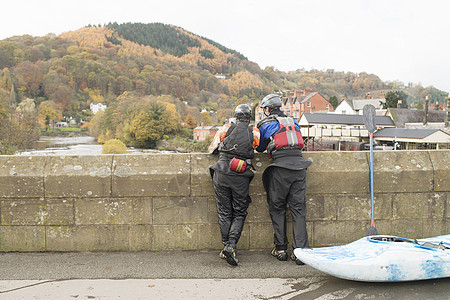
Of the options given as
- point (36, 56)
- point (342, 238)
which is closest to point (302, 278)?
point (342, 238)

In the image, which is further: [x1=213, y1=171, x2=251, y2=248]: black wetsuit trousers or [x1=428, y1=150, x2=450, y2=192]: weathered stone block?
[x1=428, y1=150, x2=450, y2=192]: weathered stone block

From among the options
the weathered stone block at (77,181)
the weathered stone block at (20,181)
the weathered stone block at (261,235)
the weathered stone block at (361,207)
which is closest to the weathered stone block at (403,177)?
the weathered stone block at (361,207)

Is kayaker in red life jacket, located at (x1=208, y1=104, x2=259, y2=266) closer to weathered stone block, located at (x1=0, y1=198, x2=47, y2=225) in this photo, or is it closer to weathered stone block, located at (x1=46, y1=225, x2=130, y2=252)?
weathered stone block, located at (x1=46, y1=225, x2=130, y2=252)

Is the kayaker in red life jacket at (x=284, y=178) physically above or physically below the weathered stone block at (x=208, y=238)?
above

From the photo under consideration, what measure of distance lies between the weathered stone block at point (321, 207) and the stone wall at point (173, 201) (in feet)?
0.04

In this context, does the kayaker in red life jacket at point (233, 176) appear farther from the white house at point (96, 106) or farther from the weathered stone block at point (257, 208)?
the white house at point (96, 106)

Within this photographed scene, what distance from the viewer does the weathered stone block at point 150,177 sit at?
4.73m

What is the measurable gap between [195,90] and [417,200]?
19111cm

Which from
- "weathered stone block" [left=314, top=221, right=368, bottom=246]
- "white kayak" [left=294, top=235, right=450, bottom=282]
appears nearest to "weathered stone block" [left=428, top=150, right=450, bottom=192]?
"weathered stone block" [left=314, top=221, right=368, bottom=246]

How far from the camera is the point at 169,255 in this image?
4.66 metres

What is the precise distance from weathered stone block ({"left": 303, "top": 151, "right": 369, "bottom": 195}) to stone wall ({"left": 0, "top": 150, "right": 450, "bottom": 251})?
1 cm

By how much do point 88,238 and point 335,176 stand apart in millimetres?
3425

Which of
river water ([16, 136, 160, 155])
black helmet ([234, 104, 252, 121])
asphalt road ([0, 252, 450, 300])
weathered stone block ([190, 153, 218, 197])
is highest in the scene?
black helmet ([234, 104, 252, 121])

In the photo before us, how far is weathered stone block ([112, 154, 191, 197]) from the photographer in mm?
4734
